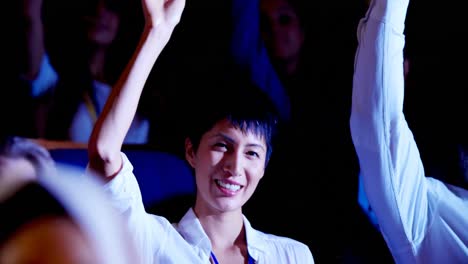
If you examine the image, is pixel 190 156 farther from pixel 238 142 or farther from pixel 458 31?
pixel 458 31

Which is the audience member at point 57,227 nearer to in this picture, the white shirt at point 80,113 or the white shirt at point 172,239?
the white shirt at point 172,239

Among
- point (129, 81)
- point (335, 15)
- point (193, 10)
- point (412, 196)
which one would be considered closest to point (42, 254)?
point (129, 81)

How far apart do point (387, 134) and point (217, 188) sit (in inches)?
14.3

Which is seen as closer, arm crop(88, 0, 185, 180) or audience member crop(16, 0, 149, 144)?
arm crop(88, 0, 185, 180)

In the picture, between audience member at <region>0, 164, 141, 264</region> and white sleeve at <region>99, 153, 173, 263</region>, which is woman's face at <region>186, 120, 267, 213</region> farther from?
audience member at <region>0, 164, 141, 264</region>

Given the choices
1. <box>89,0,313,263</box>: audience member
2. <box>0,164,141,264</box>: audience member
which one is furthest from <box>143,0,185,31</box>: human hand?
<box>0,164,141,264</box>: audience member

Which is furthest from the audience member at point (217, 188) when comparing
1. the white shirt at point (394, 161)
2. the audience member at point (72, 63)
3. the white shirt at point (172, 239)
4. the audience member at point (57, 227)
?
the audience member at point (57, 227)

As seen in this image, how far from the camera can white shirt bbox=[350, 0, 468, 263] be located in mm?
1179

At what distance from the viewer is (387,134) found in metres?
1.20

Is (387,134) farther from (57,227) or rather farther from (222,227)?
(57,227)

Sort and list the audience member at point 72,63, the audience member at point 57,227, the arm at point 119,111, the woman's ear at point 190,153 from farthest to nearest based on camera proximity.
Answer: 1. the audience member at point 72,63
2. the woman's ear at point 190,153
3. the arm at point 119,111
4. the audience member at point 57,227

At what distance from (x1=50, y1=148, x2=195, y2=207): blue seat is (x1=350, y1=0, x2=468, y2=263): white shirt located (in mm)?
431

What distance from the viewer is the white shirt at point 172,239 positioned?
1.04 meters

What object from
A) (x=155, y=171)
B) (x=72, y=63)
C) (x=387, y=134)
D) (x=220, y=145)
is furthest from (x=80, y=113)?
(x=387, y=134)
